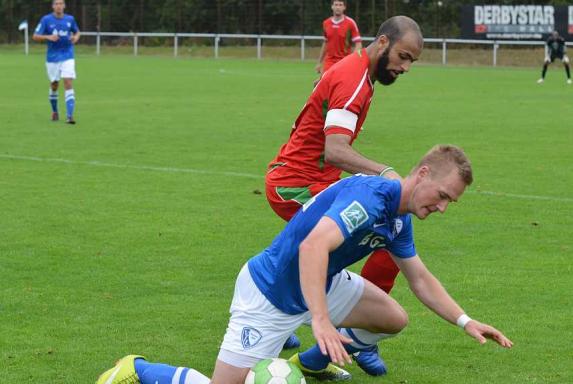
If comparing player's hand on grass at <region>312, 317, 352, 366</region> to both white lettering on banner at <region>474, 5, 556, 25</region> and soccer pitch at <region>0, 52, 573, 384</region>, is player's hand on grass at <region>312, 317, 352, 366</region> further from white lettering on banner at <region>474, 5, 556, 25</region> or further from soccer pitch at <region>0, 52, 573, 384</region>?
white lettering on banner at <region>474, 5, 556, 25</region>

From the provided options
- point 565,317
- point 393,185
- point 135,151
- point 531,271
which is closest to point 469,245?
point 531,271

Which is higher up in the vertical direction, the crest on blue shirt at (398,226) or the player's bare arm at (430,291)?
the crest on blue shirt at (398,226)

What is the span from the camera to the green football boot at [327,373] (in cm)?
601

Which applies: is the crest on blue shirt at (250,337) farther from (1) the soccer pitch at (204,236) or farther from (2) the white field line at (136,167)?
(2) the white field line at (136,167)

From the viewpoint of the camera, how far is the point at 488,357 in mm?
6391

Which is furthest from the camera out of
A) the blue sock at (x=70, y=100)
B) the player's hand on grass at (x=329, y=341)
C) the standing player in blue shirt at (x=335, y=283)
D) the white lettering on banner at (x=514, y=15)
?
the white lettering on banner at (x=514, y=15)

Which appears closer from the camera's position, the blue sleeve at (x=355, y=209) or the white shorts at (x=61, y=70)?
the blue sleeve at (x=355, y=209)

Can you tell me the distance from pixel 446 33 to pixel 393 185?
4422cm

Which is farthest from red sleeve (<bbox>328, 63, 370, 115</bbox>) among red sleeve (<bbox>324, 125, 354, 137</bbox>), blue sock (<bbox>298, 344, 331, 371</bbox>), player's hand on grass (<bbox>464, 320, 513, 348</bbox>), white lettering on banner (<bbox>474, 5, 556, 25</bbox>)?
white lettering on banner (<bbox>474, 5, 556, 25</bbox>)

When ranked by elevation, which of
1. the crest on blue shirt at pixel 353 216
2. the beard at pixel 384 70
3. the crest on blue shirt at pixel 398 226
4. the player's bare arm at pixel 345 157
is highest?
the beard at pixel 384 70

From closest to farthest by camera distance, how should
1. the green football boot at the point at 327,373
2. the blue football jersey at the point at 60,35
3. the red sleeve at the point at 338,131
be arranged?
the green football boot at the point at 327,373
the red sleeve at the point at 338,131
the blue football jersey at the point at 60,35

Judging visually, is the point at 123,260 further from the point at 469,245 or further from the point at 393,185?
the point at 393,185

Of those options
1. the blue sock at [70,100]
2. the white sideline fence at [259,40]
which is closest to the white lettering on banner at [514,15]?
Result: the white sideline fence at [259,40]

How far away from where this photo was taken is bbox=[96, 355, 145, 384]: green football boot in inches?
217
